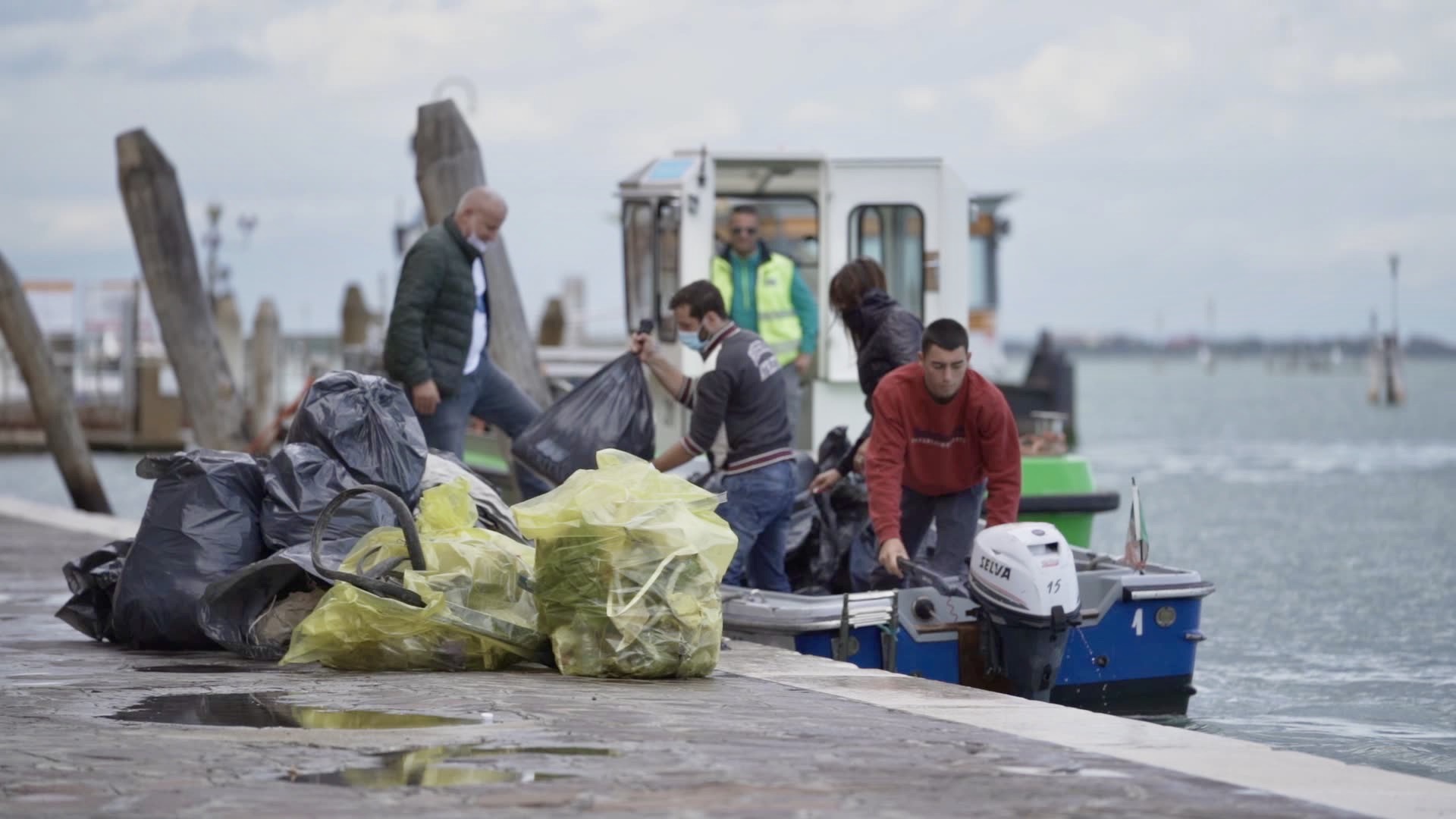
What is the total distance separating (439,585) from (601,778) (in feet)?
7.55

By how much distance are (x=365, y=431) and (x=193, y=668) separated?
1220 mm

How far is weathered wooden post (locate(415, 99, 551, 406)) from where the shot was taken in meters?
13.5

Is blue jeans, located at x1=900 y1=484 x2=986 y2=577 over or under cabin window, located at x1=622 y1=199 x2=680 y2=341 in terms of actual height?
under

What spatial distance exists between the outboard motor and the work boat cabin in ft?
19.9

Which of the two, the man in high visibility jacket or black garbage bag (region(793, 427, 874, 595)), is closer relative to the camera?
black garbage bag (region(793, 427, 874, 595))

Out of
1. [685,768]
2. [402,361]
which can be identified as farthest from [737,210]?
[685,768]

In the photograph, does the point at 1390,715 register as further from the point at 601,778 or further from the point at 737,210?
the point at 601,778

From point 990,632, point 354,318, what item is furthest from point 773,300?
point 354,318

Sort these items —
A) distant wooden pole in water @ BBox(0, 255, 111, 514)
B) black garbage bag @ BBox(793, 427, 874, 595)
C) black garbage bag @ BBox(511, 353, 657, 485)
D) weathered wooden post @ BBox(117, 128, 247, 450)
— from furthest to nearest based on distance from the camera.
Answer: distant wooden pole in water @ BBox(0, 255, 111, 514) → weathered wooden post @ BBox(117, 128, 247, 450) → black garbage bag @ BBox(793, 427, 874, 595) → black garbage bag @ BBox(511, 353, 657, 485)

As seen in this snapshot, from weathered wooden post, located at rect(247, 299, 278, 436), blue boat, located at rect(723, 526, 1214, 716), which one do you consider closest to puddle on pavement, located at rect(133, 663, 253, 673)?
blue boat, located at rect(723, 526, 1214, 716)

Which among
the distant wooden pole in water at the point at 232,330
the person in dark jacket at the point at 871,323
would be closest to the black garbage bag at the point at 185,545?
the person in dark jacket at the point at 871,323

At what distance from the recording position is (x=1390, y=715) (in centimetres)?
1077

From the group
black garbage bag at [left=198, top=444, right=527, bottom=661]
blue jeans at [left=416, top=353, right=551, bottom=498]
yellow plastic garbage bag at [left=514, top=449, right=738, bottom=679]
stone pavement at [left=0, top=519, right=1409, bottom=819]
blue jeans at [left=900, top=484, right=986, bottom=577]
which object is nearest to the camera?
stone pavement at [left=0, top=519, right=1409, bottom=819]

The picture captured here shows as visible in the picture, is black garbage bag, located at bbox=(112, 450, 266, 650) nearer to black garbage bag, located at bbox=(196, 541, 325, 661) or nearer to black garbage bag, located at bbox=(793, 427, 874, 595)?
black garbage bag, located at bbox=(196, 541, 325, 661)
